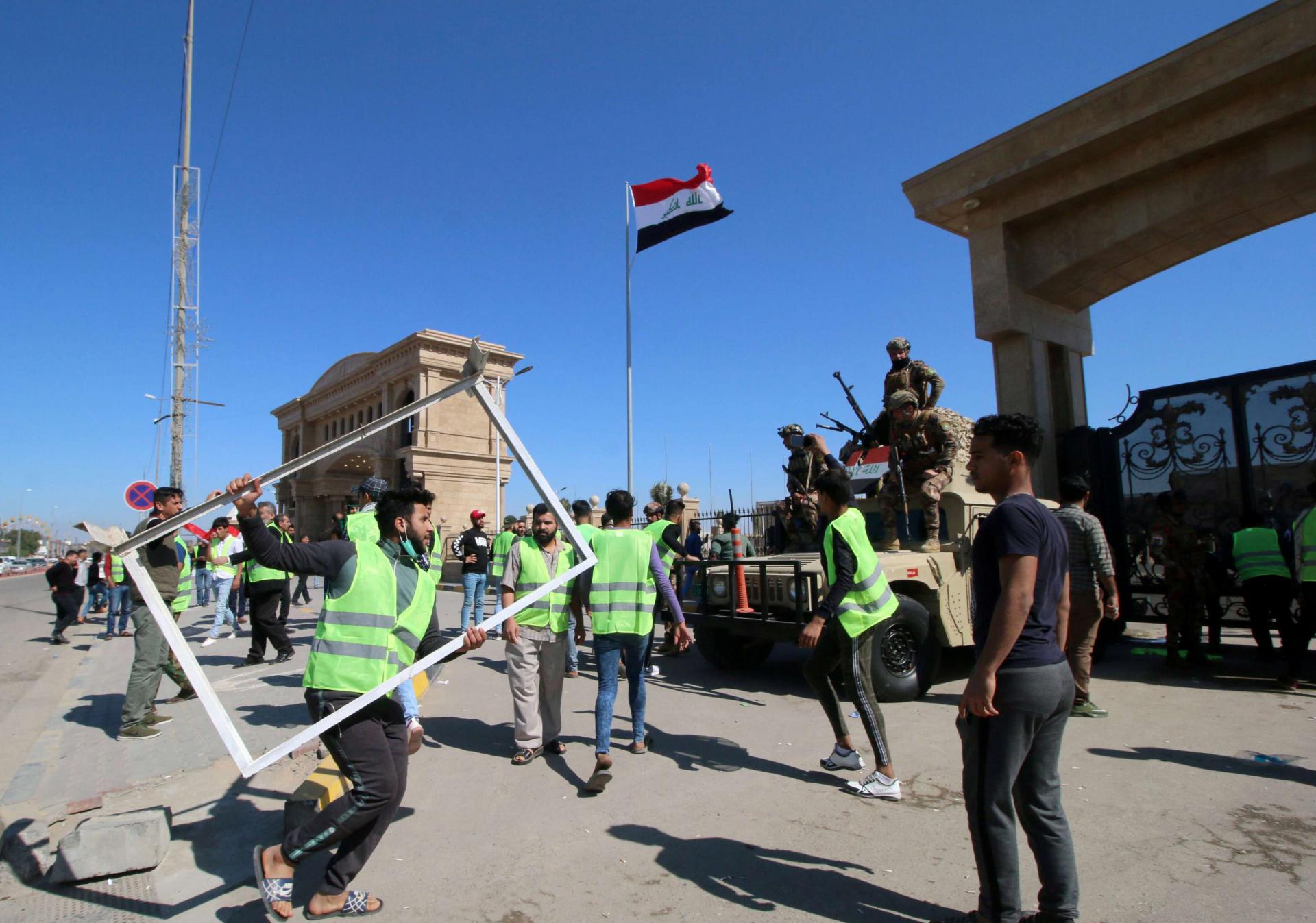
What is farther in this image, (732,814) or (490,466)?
(490,466)

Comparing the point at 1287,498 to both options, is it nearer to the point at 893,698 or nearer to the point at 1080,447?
the point at 1080,447

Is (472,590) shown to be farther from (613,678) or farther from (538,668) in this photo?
(613,678)

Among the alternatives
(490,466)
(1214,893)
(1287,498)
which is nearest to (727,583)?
(1214,893)

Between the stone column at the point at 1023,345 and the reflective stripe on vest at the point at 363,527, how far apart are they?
27.5 ft

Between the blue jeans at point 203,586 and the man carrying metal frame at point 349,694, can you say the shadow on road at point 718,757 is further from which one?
the blue jeans at point 203,586

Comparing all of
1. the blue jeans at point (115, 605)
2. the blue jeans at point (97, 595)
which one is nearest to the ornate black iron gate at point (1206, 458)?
the blue jeans at point (115, 605)

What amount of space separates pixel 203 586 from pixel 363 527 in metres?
15.7

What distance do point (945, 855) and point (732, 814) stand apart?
3.52 ft

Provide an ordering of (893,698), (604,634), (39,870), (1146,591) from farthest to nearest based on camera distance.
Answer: (1146,591) < (893,698) < (604,634) < (39,870)

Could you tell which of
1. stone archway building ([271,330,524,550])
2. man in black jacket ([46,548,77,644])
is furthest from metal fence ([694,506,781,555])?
stone archway building ([271,330,524,550])

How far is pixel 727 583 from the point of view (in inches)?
289

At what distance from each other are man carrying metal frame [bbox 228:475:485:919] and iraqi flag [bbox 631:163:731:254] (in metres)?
11.6

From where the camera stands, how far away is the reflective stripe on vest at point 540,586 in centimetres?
499

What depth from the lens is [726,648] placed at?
308 inches
